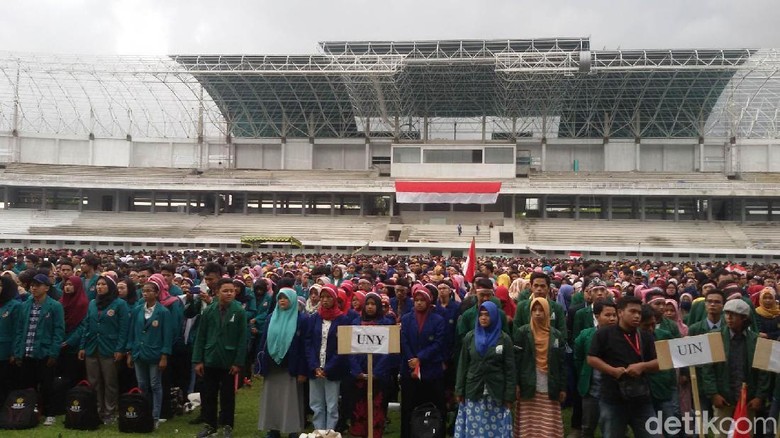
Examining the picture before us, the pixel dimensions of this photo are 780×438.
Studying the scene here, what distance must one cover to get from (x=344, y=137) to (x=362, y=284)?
4412 centimetres

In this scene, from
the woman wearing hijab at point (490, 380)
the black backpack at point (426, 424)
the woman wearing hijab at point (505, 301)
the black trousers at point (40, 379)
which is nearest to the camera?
the woman wearing hijab at point (490, 380)

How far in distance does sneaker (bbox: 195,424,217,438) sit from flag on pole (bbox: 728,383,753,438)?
17.8ft

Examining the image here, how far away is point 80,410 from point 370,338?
12.2 feet

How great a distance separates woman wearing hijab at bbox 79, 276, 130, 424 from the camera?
807 centimetres

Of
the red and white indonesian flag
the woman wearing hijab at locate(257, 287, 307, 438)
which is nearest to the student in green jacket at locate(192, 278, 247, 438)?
the woman wearing hijab at locate(257, 287, 307, 438)

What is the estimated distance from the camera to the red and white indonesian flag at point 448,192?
148 feet

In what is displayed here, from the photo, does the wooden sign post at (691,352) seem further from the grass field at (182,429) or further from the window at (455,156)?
the window at (455,156)

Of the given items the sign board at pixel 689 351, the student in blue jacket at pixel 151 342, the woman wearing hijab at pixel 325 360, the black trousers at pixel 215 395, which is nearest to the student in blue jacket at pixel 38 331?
the student in blue jacket at pixel 151 342

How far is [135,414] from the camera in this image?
7.80 m

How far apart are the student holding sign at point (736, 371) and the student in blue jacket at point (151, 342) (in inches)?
232

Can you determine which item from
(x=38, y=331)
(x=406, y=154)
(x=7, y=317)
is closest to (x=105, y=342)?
(x=38, y=331)

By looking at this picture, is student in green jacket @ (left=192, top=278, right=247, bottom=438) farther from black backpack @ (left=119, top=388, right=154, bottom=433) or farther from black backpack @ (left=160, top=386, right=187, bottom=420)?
black backpack @ (left=160, top=386, right=187, bottom=420)

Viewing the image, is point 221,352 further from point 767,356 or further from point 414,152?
point 414,152

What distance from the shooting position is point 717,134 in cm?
5181
